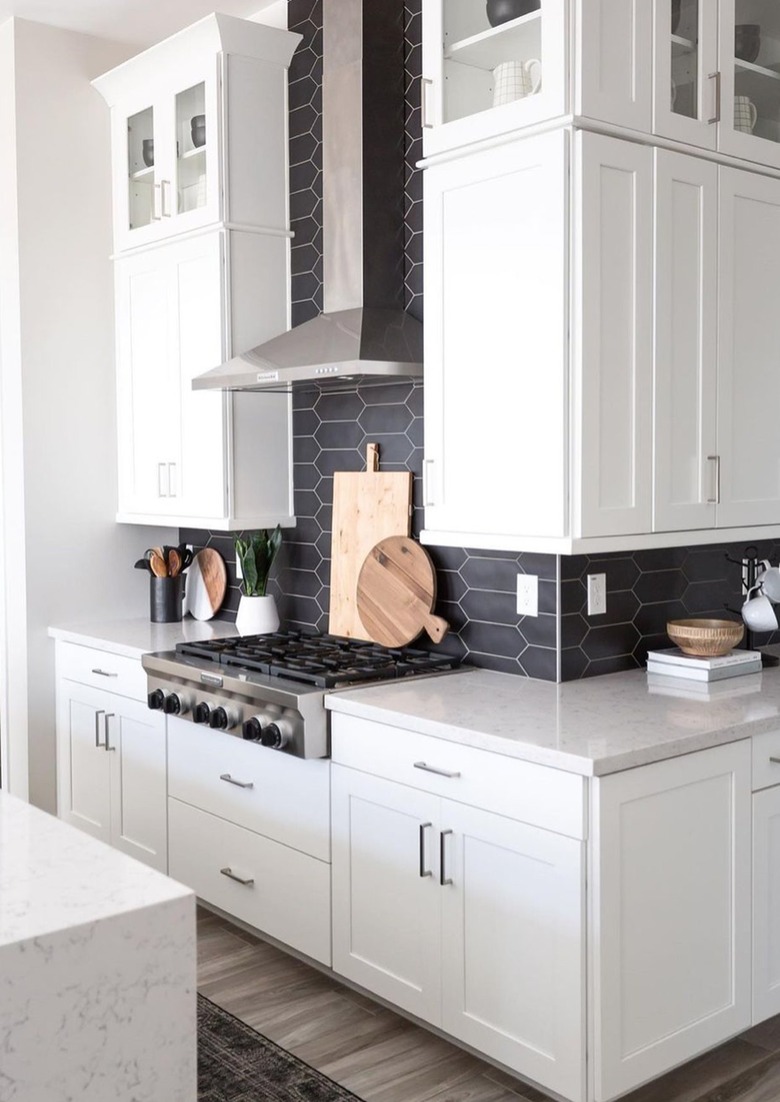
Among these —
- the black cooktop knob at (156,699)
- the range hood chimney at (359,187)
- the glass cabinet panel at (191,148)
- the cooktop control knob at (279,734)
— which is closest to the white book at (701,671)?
the cooktop control knob at (279,734)

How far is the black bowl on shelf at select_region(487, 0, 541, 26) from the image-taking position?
2791 millimetres

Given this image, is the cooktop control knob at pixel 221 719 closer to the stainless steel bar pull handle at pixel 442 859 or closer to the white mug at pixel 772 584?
the stainless steel bar pull handle at pixel 442 859

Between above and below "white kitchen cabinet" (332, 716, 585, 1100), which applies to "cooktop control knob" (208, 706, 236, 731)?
above

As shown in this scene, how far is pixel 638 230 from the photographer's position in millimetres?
2805

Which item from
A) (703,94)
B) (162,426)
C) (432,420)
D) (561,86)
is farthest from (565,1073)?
(162,426)

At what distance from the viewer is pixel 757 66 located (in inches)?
120

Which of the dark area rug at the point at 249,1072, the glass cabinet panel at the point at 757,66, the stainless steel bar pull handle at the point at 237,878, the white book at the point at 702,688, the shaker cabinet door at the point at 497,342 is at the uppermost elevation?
the glass cabinet panel at the point at 757,66

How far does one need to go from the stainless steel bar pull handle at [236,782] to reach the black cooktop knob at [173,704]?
240mm

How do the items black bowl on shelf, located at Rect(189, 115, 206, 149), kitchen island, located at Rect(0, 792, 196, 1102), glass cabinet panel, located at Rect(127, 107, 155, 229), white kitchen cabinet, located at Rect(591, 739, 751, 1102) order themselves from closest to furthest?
kitchen island, located at Rect(0, 792, 196, 1102)
white kitchen cabinet, located at Rect(591, 739, 751, 1102)
black bowl on shelf, located at Rect(189, 115, 206, 149)
glass cabinet panel, located at Rect(127, 107, 155, 229)

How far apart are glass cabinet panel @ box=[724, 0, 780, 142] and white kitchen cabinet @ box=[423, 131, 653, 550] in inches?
18.2

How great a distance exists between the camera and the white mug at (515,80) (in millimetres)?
2783

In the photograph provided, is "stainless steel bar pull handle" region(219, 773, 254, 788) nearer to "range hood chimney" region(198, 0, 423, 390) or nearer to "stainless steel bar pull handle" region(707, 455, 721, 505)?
"range hood chimney" region(198, 0, 423, 390)

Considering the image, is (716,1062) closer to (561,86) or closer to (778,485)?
(778,485)

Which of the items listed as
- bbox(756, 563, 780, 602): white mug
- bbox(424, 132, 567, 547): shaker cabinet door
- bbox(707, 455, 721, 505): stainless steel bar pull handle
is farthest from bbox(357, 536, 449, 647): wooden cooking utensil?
bbox(756, 563, 780, 602): white mug
